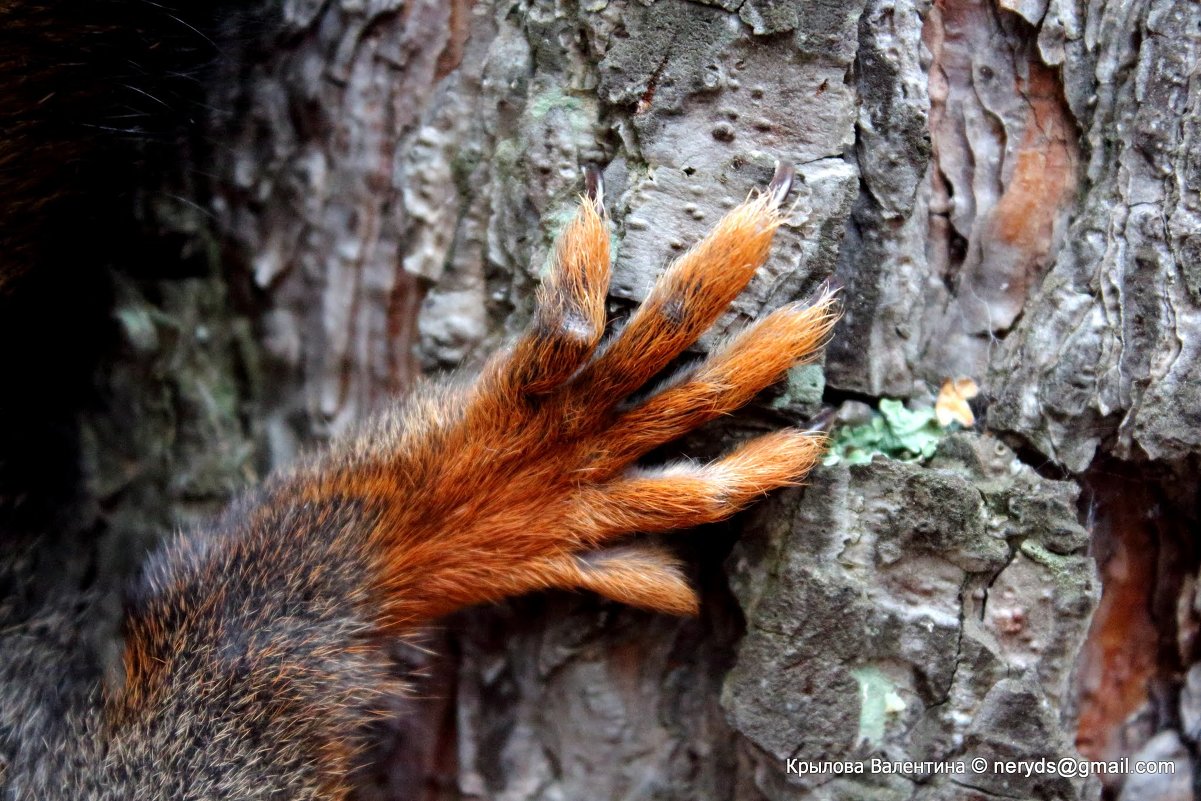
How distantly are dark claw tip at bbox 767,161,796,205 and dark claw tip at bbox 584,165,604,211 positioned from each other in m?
0.19

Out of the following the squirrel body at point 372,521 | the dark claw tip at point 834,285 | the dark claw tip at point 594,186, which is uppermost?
the dark claw tip at point 834,285

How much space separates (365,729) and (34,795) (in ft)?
1.29

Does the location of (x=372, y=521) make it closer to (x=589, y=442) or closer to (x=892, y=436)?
(x=589, y=442)

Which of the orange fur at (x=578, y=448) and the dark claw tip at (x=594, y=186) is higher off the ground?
the dark claw tip at (x=594, y=186)

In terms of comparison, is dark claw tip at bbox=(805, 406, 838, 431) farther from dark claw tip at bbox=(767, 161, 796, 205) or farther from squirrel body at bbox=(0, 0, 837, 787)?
dark claw tip at bbox=(767, 161, 796, 205)

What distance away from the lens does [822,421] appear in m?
1.08

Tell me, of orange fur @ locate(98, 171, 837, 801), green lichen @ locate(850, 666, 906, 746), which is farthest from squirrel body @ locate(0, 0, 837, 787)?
green lichen @ locate(850, 666, 906, 746)

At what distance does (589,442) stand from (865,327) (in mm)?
Result: 352

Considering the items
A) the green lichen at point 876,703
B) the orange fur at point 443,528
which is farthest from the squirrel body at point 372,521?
the green lichen at point 876,703

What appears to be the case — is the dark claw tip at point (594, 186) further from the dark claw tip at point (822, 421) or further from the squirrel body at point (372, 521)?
the dark claw tip at point (822, 421)

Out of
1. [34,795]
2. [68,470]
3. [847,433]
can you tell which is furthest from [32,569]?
[847,433]

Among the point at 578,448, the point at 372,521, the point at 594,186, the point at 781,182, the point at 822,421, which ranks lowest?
the point at 372,521

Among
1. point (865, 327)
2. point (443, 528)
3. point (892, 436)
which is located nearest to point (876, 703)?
point (892, 436)

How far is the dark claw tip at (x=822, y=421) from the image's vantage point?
107 centimetres
